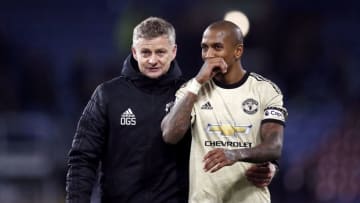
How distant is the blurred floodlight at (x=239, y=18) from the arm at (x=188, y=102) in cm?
826

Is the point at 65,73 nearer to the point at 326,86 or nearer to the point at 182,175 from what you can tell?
the point at 326,86

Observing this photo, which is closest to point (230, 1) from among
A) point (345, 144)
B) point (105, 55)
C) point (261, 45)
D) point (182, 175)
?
point (261, 45)

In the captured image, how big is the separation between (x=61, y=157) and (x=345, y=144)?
326 centimetres

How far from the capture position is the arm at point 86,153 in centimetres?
478

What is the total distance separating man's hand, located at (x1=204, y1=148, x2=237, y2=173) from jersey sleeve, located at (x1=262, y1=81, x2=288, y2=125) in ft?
1.09

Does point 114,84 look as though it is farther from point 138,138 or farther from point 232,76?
point 232,76

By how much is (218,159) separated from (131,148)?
0.71 m

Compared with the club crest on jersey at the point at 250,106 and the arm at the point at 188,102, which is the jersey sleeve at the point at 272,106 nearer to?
the club crest on jersey at the point at 250,106

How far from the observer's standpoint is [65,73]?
13.6 meters

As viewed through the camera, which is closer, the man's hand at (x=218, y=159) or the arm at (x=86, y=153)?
the man's hand at (x=218, y=159)

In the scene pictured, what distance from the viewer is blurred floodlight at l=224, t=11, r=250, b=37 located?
507 inches

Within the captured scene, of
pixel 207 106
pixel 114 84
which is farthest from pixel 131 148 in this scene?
pixel 207 106

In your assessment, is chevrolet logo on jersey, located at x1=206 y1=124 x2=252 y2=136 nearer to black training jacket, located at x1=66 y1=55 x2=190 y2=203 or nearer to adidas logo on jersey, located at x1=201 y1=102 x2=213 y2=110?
adidas logo on jersey, located at x1=201 y1=102 x2=213 y2=110

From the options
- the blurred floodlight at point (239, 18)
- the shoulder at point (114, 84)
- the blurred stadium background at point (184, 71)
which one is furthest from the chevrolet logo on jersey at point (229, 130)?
the blurred floodlight at point (239, 18)
